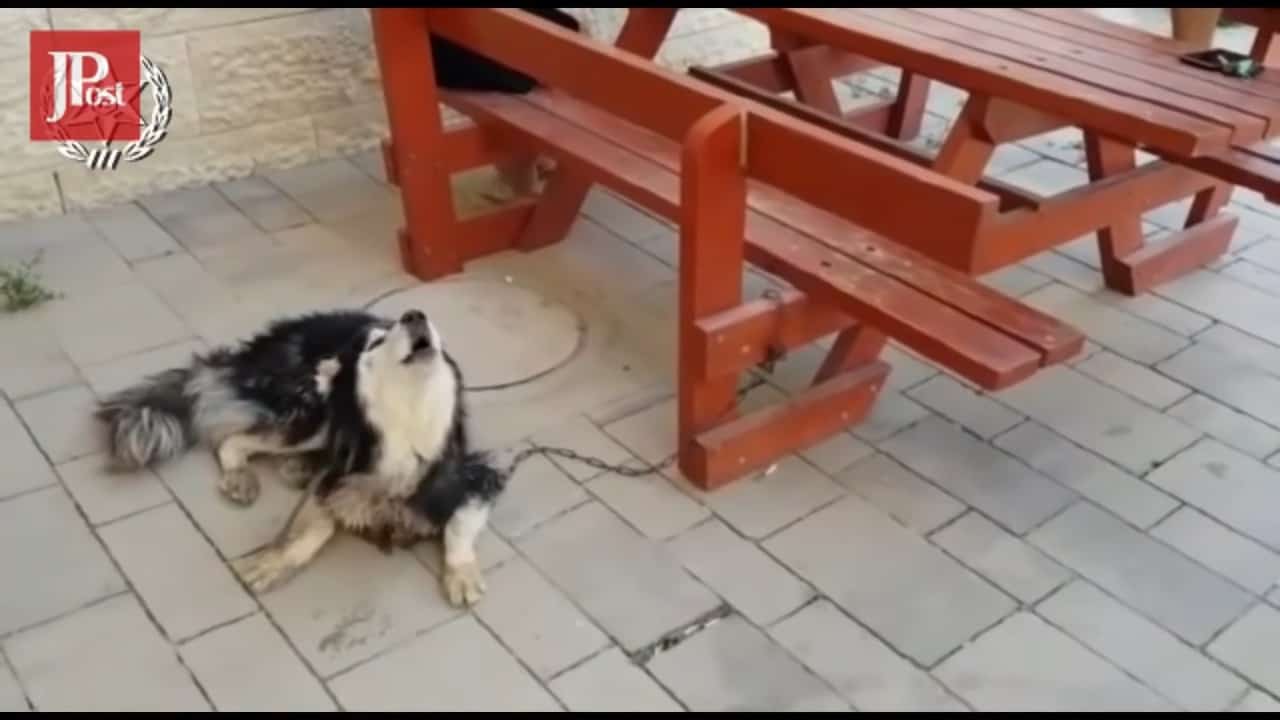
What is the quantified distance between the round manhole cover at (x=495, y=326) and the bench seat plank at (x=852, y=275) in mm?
430

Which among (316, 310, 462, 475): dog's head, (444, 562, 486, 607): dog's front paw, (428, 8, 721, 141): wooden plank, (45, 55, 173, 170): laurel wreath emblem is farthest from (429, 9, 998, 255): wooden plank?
(45, 55, 173, 170): laurel wreath emblem

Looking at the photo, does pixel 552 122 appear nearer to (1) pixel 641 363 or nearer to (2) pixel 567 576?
(1) pixel 641 363

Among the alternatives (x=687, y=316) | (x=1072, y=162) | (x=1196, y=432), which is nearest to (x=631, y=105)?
(x=687, y=316)

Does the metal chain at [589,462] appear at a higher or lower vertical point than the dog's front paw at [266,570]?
lower

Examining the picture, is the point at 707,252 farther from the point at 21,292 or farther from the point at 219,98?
the point at 219,98

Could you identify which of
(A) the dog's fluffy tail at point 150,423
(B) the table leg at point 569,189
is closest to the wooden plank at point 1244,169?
(B) the table leg at point 569,189

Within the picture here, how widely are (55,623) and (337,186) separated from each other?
198 centimetres

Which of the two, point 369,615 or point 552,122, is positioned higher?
point 552,122

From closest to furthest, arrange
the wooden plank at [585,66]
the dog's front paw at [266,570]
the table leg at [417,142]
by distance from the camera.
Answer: the dog's front paw at [266,570], the wooden plank at [585,66], the table leg at [417,142]

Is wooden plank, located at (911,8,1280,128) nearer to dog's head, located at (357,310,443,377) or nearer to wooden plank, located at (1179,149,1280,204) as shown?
wooden plank, located at (1179,149,1280,204)

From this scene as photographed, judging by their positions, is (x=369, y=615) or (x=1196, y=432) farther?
(x=1196, y=432)

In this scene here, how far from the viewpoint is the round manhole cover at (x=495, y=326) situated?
9.47ft

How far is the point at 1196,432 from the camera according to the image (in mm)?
2674

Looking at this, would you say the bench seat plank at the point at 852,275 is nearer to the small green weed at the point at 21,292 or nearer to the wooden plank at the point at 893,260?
the wooden plank at the point at 893,260
